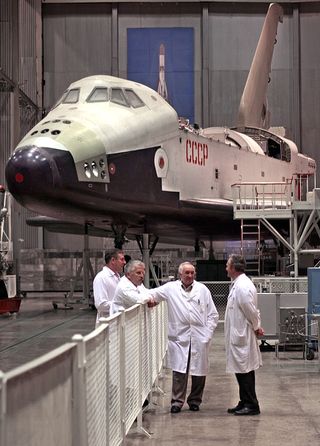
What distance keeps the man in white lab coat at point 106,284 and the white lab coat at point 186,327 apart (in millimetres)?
457

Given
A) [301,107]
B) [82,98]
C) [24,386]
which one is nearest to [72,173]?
[82,98]

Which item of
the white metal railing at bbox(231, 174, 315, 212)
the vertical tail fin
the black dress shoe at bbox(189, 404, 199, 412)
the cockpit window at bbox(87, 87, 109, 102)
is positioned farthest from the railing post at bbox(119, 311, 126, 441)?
the vertical tail fin

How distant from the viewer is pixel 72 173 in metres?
14.1

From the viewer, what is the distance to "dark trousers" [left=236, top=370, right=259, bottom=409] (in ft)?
23.5

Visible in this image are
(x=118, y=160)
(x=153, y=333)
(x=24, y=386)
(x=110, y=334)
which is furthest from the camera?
(x=118, y=160)

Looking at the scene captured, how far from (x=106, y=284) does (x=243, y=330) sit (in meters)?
1.44

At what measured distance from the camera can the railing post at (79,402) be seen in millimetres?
3549

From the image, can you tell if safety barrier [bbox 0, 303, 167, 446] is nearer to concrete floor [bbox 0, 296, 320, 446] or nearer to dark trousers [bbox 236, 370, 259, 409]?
concrete floor [bbox 0, 296, 320, 446]

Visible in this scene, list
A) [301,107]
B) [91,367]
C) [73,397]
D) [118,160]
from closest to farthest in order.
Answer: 1. [73,397]
2. [91,367]
3. [118,160]
4. [301,107]

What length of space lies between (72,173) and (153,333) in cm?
623

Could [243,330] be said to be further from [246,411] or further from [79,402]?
[79,402]

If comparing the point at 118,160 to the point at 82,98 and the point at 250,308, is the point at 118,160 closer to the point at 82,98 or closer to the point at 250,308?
the point at 82,98

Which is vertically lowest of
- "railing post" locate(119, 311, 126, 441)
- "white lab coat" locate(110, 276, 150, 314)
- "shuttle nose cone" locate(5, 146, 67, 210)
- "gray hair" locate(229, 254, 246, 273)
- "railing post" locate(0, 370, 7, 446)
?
"railing post" locate(119, 311, 126, 441)

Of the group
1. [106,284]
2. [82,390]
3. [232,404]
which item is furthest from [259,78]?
[82,390]
